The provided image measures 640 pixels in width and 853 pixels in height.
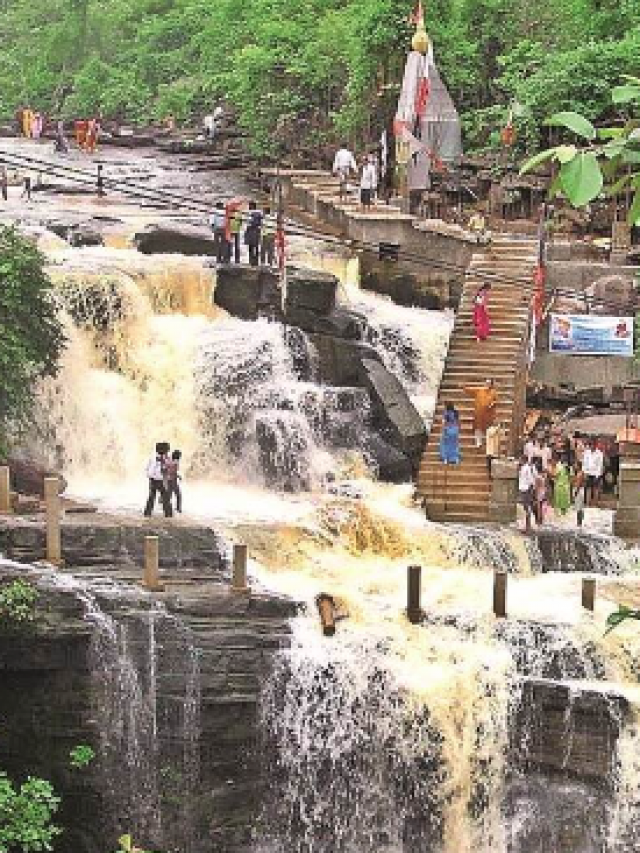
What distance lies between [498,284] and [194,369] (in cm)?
615

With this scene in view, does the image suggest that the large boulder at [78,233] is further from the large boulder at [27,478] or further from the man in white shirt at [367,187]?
the large boulder at [27,478]

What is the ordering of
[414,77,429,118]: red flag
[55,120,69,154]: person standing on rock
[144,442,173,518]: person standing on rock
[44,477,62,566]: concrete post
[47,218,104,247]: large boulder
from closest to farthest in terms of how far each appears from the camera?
[44,477,62,566]: concrete post, [144,442,173,518]: person standing on rock, [47,218,104,247]: large boulder, [414,77,429,118]: red flag, [55,120,69,154]: person standing on rock

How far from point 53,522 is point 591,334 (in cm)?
1113

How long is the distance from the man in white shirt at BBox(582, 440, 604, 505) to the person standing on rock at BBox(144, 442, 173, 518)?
21.7 feet

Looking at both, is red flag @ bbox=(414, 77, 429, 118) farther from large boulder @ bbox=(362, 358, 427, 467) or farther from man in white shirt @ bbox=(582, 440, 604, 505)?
man in white shirt @ bbox=(582, 440, 604, 505)

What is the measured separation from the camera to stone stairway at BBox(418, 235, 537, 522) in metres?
23.2

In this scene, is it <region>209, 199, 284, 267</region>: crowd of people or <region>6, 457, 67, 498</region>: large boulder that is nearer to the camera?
<region>6, 457, 67, 498</region>: large boulder

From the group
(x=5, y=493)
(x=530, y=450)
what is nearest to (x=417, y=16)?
(x=530, y=450)

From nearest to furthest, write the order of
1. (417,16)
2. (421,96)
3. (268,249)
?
(268,249) → (421,96) → (417,16)

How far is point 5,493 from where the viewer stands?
19.4 m

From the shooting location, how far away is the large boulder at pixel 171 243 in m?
27.4

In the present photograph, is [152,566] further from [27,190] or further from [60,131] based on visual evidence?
[60,131]

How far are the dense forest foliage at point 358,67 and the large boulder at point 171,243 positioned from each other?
7549 millimetres

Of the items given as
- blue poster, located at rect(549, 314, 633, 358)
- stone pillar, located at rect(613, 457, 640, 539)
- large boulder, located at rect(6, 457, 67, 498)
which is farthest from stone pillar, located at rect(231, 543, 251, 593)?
blue poster, located at rect(549, 314, 633, 358)
